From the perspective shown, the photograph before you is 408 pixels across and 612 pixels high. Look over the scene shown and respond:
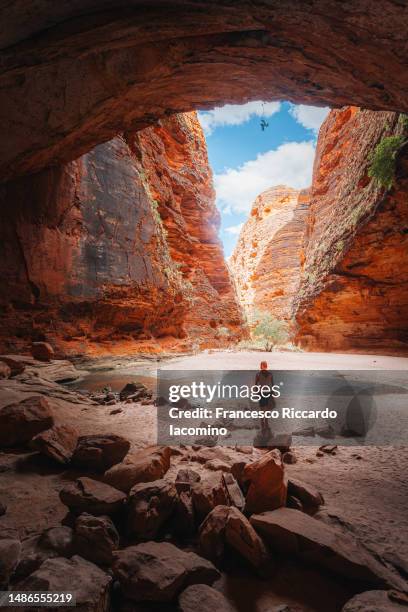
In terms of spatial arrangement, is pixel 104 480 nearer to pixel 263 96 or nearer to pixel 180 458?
pixel 180 458

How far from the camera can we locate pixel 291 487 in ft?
7.57

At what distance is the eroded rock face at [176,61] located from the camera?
149 inches

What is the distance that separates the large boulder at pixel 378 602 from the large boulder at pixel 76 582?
1.14 metres

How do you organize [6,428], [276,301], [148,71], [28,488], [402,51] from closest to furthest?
1. [28,488]
2. [6,428]
3. [402,51]
4. [148,71]
5. [276,301]

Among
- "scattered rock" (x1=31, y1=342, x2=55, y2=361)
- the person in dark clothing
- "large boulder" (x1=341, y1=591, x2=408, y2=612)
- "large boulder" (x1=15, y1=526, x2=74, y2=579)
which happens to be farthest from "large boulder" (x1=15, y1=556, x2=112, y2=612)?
"scattered rock" (x1=31, y1=342, x2=55, y2=361)

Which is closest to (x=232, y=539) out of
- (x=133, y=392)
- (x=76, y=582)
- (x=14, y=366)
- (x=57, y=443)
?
(x=76, y=582)

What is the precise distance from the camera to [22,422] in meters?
3.02

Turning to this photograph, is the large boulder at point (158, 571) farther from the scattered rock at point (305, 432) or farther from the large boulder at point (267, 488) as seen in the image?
the scattered rock at point (305, 432)

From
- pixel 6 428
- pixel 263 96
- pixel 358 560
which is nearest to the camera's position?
pixel 358 560

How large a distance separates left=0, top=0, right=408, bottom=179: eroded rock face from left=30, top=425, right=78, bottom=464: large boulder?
184 inches

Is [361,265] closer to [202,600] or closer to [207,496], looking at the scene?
[207,496]

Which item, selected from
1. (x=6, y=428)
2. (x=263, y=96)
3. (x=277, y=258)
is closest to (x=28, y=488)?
(x=6, y=428)

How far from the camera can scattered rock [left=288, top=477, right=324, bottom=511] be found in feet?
7.26

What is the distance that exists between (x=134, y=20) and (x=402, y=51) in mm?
4062
